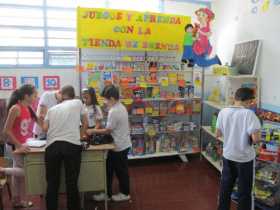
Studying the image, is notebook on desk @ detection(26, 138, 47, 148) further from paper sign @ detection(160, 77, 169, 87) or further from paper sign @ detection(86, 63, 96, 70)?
paper sign @ detection(160, 77, 169, 87)

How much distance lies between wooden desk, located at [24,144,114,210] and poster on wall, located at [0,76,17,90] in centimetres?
187

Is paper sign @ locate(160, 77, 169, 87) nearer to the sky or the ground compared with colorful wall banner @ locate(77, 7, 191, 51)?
nearer to the ground

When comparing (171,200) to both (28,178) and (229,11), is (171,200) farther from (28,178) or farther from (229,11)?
(229,11)

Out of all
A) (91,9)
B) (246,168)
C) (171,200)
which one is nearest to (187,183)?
(171,200)

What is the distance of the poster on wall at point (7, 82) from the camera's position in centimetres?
404

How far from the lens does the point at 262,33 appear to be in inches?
141

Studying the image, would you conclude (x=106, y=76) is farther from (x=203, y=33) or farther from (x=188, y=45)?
(x=203, y=33)

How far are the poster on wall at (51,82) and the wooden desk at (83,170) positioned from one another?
6.01 ft

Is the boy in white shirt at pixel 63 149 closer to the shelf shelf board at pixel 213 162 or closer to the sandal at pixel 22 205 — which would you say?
the sandal at pixel 22 205

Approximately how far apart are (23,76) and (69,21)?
1.14 m

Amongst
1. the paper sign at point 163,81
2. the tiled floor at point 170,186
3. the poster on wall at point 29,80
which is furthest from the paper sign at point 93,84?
the tiled floor at point 170,186

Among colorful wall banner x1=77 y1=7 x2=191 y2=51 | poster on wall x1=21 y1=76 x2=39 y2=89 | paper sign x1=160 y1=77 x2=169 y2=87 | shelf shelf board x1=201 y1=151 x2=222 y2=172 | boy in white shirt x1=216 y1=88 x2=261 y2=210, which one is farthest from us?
paper sign x1=160 y1=77 x2=169 y2=87

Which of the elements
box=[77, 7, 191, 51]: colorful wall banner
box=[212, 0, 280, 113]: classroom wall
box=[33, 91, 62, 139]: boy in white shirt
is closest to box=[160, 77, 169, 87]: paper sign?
box=[77, 7, 191, 51]: colorful wall banner

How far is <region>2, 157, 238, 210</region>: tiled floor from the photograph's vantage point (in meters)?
3.15
